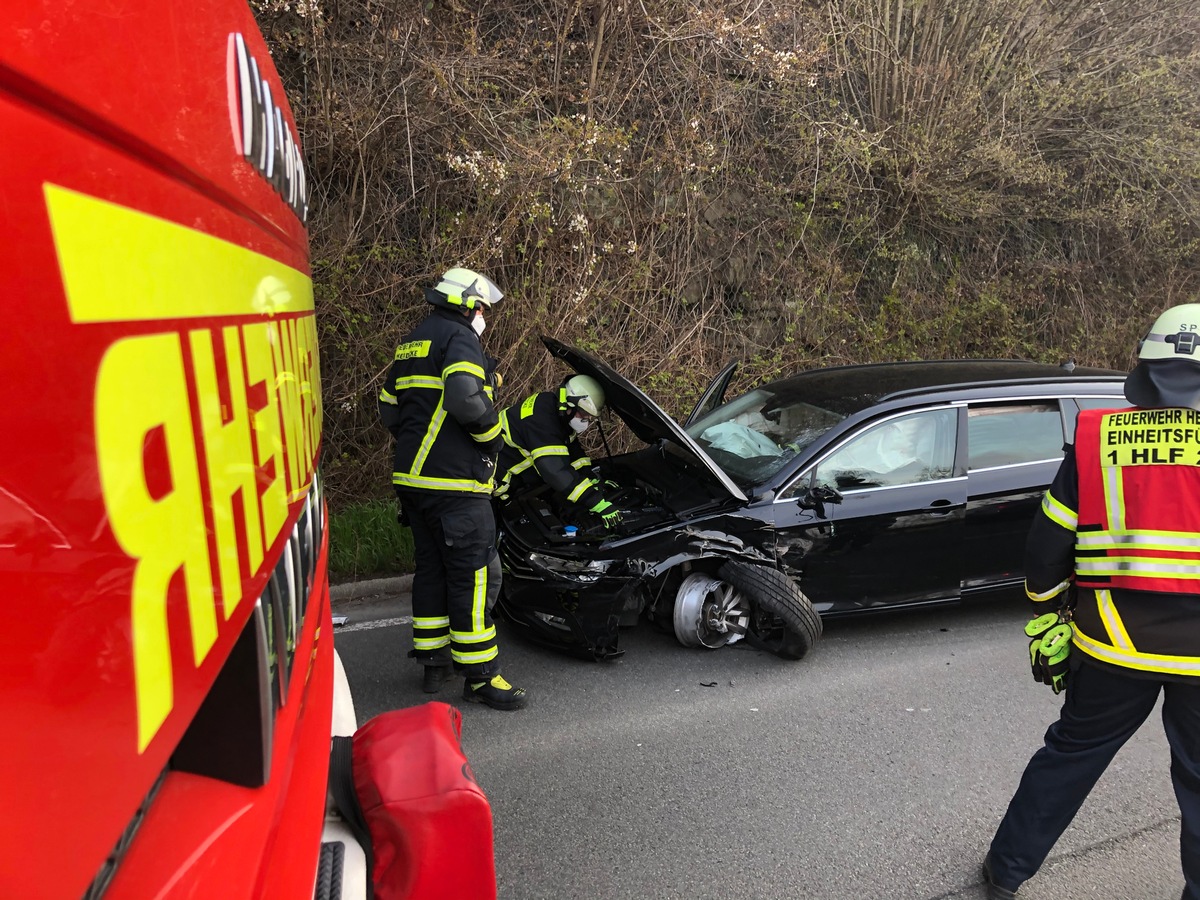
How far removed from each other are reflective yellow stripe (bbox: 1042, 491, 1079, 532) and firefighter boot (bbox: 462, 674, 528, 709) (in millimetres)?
2394

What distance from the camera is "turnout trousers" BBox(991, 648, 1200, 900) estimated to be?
2186 mm

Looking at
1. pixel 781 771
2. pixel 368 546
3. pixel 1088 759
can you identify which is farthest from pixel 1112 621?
pixel 368 546

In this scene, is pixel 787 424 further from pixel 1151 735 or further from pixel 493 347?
pixel 493 347

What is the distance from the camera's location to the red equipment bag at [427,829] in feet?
4.11

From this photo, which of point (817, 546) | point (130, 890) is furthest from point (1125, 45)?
point (130, 890)

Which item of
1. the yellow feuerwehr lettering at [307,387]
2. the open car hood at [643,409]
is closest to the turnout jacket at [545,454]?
the open car hood at [643,409]

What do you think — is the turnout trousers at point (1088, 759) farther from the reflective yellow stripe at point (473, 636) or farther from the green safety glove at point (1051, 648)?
the reflective yellow stripe at point (473, 636)

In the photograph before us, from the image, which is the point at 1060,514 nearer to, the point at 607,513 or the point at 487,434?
the point at 487,434

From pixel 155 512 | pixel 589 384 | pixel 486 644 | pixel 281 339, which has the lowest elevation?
pixel 486 644

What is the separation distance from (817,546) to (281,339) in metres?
3.34

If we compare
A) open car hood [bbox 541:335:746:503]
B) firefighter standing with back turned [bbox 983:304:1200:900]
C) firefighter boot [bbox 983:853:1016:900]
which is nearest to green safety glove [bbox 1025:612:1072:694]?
firefighter standing with back turned [bbox 983:304:1200:900]

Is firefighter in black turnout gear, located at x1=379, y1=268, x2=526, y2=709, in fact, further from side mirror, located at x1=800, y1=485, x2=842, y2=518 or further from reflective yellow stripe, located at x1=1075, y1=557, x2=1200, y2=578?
reflective yellow stripe, located at x1=1075, y1=557, x2=1200, y2=578

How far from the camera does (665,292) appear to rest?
7664 millimetres

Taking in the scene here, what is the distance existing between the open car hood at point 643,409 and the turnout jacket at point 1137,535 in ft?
6.15
